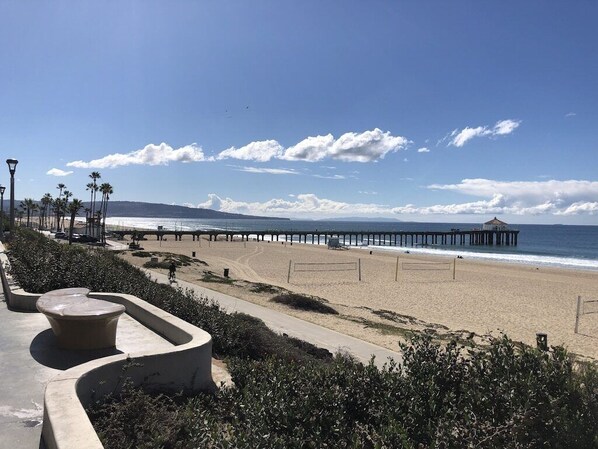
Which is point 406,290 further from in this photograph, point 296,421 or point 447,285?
point 296,421

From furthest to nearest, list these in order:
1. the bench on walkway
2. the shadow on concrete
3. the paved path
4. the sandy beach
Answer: the sandy beach
the paved path
the bench on walkway
the shadow on concrete

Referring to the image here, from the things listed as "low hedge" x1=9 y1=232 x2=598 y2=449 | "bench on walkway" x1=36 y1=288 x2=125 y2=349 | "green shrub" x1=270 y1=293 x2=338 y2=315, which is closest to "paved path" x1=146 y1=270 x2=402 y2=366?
"green shrub" x1=270 y1=293 x2=338 y2=315

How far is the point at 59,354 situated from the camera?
233 inches

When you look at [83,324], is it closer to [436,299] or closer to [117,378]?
[117,378]

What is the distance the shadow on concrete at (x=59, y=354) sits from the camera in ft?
18.3

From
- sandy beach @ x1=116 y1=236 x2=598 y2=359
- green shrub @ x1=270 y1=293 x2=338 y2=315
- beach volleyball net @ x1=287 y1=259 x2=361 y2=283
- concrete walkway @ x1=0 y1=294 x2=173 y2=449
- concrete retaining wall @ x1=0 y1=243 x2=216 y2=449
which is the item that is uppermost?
concrete retaining wall @ x1=0 y1=243 x2=216 y2=449

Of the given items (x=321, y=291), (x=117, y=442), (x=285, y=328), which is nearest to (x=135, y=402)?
(x=117, y=442)

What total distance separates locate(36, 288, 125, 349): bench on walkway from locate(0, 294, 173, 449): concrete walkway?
0.40 feet

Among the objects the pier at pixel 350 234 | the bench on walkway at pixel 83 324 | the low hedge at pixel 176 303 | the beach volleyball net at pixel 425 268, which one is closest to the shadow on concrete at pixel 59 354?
the bench on walkway at pixel 83 324

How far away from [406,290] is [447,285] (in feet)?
12.6

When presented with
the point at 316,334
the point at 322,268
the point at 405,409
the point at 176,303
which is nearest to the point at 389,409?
the point at 405,409

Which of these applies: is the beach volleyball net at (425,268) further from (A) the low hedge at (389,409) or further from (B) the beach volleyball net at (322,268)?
(A) the low hedge at (389,409)

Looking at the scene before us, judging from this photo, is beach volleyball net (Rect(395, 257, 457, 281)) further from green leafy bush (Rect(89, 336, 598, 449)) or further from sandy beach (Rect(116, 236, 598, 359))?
green leafy bush (Rect(89, 336, 598, 449))

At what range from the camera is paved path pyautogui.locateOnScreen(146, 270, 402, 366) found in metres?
10.1
